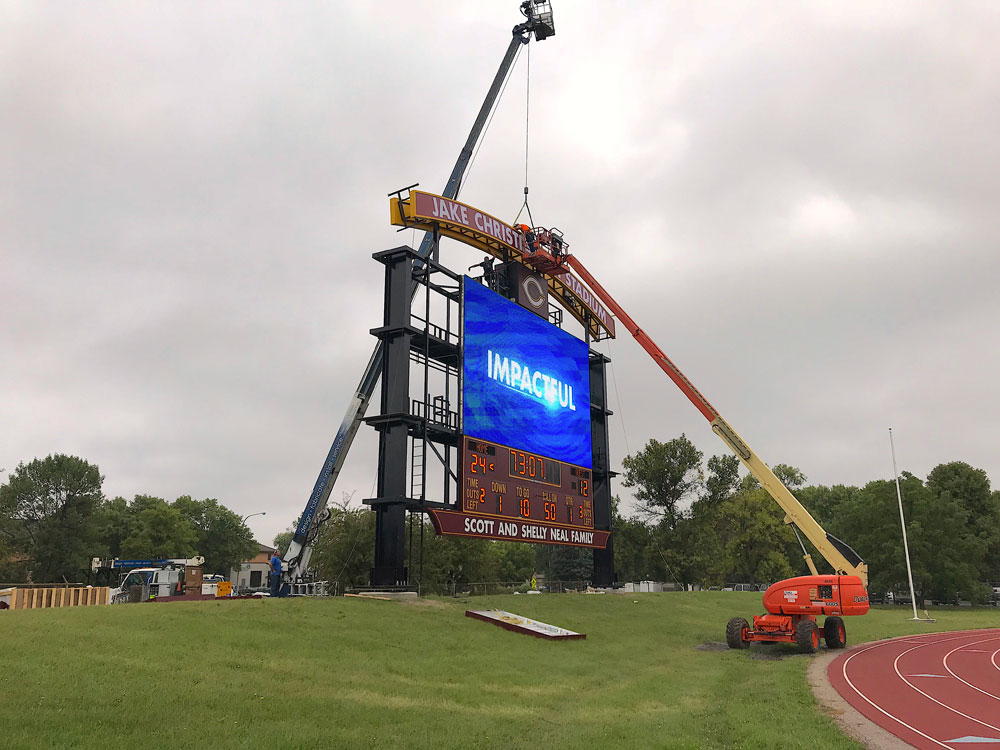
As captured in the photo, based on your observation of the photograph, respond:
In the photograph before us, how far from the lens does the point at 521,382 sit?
4306cm

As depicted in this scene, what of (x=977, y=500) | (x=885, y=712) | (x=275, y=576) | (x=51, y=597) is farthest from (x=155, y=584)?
(x=977, y=500)

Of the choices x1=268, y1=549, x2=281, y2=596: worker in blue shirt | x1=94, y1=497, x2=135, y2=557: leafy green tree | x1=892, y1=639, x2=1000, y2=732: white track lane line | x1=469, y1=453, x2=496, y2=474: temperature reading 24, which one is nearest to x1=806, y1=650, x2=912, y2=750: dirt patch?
x1=892, y1=639, x2=1000, y2=732: white track lane line

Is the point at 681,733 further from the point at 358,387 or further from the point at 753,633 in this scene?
the point at 358,387

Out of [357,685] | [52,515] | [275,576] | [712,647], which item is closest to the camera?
[357,685]

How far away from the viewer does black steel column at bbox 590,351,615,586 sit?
50.8 m

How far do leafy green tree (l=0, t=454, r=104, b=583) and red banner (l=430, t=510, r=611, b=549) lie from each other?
222ft

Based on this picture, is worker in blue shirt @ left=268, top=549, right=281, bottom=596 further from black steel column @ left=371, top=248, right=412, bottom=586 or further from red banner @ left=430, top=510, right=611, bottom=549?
red banner @ left=430, top=510, right=611, bottom=549

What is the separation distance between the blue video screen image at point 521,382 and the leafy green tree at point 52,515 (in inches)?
2674

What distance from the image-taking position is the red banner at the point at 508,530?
3488cm

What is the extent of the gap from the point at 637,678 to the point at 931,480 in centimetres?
9083

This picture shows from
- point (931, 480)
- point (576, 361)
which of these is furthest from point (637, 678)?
point (931, 480)

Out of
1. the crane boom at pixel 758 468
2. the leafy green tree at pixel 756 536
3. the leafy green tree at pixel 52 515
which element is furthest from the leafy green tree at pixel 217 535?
the crane boom at pixel 758 468

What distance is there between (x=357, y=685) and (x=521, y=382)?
25380mm

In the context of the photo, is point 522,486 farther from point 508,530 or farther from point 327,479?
point 327,479
